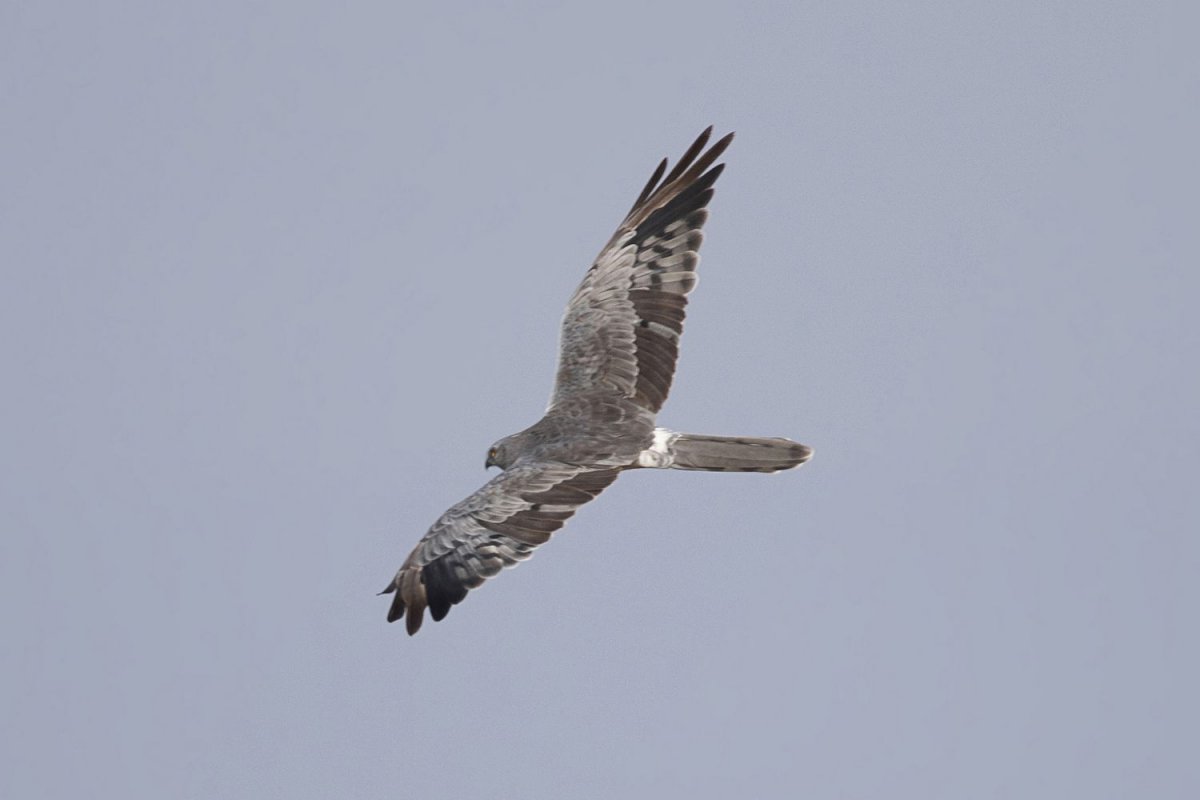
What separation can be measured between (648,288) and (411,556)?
3.38 meters

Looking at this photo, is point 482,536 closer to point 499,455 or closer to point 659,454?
point 499,455

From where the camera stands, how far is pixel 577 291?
53.4ft

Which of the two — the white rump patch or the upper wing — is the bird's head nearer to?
the upper wing

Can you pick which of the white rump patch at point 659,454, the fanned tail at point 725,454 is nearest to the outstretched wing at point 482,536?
the white rump patch at point 659,454

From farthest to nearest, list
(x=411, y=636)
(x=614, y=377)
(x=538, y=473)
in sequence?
(x=614, y=377) → (x=538, y=473) → (x=411, y=636)

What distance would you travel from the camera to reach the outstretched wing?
45.6ft

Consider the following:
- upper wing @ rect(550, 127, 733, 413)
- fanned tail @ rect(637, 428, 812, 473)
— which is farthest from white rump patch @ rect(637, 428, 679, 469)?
upper wing @ rect(550, 127, 733, 413)

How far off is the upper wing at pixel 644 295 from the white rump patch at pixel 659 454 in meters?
0.49

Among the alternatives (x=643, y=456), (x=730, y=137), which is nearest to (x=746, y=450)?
(x=643, y=456)

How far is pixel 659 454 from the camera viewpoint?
15.1 m

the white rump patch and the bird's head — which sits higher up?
the white rump patch

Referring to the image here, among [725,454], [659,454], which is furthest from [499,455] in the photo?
[725,454]

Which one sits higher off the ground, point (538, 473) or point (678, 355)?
point (678, 355)

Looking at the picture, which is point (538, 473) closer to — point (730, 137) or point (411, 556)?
point (411, 556)
